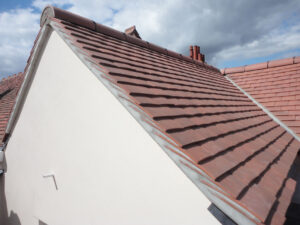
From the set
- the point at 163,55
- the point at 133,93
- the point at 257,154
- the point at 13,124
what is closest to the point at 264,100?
the point at 163,55

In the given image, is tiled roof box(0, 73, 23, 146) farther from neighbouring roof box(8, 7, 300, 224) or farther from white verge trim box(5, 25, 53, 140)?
neighbouring roof box(8, 7, 300, 224)

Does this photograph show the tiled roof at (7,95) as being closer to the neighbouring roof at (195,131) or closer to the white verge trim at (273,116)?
the neighbouring roof at (195,131)

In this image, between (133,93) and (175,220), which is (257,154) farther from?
(133,93)

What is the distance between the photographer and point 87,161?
255 centimetres

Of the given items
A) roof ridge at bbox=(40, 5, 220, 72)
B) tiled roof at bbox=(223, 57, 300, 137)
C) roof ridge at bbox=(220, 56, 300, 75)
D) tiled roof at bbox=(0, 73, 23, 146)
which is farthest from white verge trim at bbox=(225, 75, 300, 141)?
tiled roof at bbox=(0, 73, 23, 146)

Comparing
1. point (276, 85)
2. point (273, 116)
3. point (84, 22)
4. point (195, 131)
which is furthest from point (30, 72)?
point (276, 85)

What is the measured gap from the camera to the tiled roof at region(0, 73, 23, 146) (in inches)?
243

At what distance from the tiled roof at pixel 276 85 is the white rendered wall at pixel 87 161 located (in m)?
4.67

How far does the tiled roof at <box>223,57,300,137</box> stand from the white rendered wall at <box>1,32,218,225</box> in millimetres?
4666

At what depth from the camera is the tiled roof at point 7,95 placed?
6174mm

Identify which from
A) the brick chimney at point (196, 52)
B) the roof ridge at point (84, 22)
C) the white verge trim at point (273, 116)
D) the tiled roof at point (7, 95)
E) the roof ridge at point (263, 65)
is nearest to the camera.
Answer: the roof ridge at point (84, 22)

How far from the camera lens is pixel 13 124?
424cm

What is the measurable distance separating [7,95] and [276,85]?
34.6 ft

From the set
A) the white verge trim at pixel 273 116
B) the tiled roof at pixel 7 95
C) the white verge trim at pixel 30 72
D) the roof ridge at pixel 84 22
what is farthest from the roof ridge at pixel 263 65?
the tiled roof at pixel 7 95
